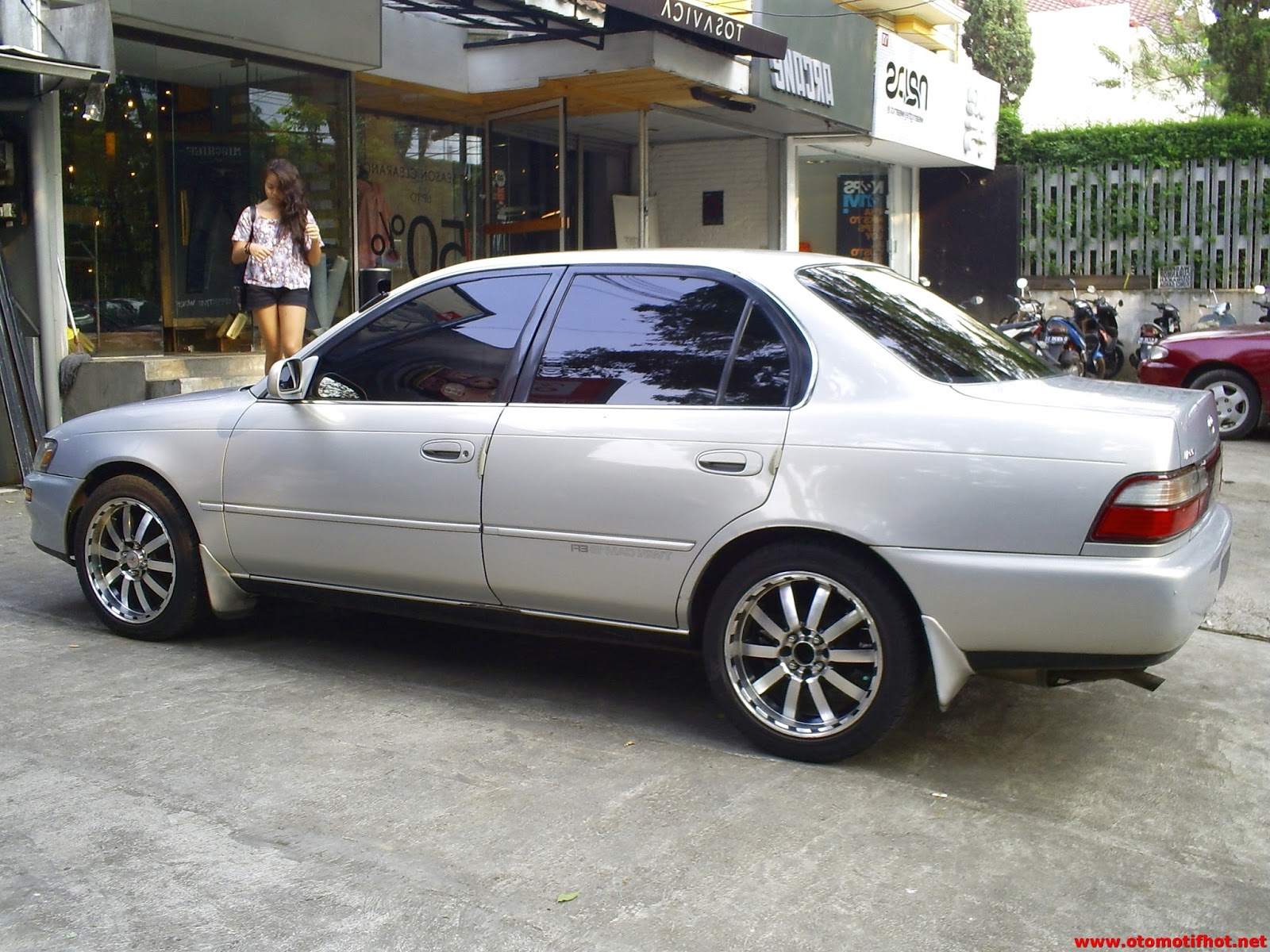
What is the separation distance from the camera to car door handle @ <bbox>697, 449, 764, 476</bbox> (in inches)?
167

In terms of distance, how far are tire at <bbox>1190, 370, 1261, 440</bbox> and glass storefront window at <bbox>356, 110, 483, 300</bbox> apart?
7.40 metres

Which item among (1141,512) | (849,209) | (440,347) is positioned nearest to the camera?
(1141,512)

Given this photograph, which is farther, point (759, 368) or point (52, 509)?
point (52, 509)

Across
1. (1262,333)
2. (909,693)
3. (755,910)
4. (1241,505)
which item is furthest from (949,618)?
(1262,333)

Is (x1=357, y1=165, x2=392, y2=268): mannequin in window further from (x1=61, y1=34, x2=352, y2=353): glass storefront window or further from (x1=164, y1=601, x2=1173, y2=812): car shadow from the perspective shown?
(x1=164, y1=601, x2=1173, y2=812): car shadow

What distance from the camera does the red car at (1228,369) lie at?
1180 centimetres

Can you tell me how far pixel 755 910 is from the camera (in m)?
3.27

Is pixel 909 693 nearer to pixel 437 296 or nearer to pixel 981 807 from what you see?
pixel 981 807

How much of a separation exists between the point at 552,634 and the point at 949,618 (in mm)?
1457

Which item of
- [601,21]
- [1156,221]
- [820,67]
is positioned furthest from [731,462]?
[1156,221]

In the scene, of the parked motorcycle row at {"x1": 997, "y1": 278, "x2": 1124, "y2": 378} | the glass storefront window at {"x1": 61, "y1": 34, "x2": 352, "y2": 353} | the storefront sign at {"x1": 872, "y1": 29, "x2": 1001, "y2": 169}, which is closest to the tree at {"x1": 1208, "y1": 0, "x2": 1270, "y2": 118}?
the storefront sign at {"x1": 872, "y1": 29, "x2": 1001, "y2": 169}

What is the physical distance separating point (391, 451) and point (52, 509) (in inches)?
74.0

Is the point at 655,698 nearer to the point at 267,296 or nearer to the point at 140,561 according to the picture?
the point at 140,561

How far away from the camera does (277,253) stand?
894cm
